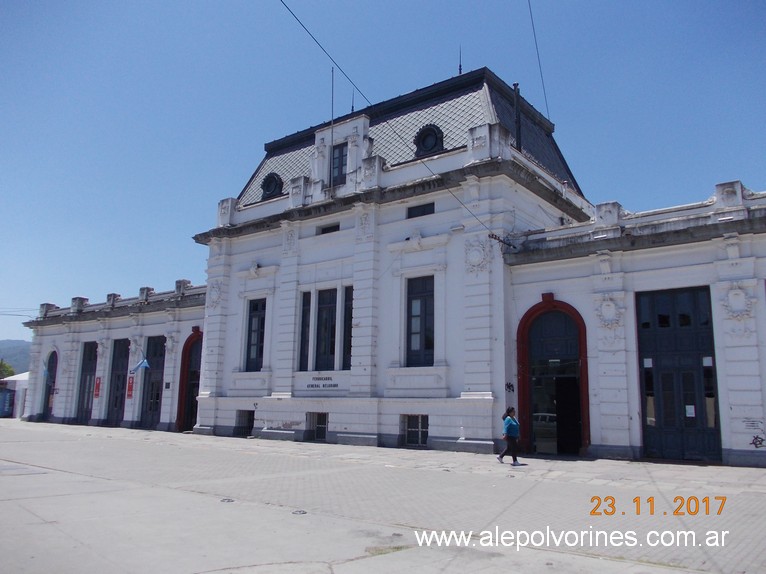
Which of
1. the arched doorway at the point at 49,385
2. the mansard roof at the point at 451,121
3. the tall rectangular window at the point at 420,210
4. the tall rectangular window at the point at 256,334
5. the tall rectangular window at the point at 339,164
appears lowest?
the arched doorway at the point at 49,385

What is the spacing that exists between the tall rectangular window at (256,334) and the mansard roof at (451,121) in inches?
229

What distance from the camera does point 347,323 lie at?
82.1 ft

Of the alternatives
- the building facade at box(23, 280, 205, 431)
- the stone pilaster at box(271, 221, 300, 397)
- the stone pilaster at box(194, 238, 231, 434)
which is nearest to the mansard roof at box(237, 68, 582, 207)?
the stone pilaster at box(194, 238, 231, 434)

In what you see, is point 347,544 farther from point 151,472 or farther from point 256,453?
point 256,453

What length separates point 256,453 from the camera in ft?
66.6

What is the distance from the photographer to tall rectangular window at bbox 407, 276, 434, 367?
2255cm

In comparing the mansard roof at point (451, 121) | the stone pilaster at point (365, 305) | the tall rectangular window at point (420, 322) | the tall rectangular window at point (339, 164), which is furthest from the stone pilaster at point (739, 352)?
the tall rectangular window at point (339, 164)

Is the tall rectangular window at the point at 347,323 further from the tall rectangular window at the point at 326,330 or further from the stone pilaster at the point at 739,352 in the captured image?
the stone pilaster at the point at 739,352

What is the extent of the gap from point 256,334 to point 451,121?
13129 mm

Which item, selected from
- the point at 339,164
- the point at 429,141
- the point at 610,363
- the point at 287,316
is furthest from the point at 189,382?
the point at 610,363

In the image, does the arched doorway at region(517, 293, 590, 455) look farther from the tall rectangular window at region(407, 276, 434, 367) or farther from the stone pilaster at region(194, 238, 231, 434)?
the stone pilaster at region(194, 238, 231, 434)

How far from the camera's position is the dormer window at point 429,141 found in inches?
945

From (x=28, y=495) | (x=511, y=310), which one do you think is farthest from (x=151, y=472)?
(x=511, y=310)

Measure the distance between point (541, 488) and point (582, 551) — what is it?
512 cm
